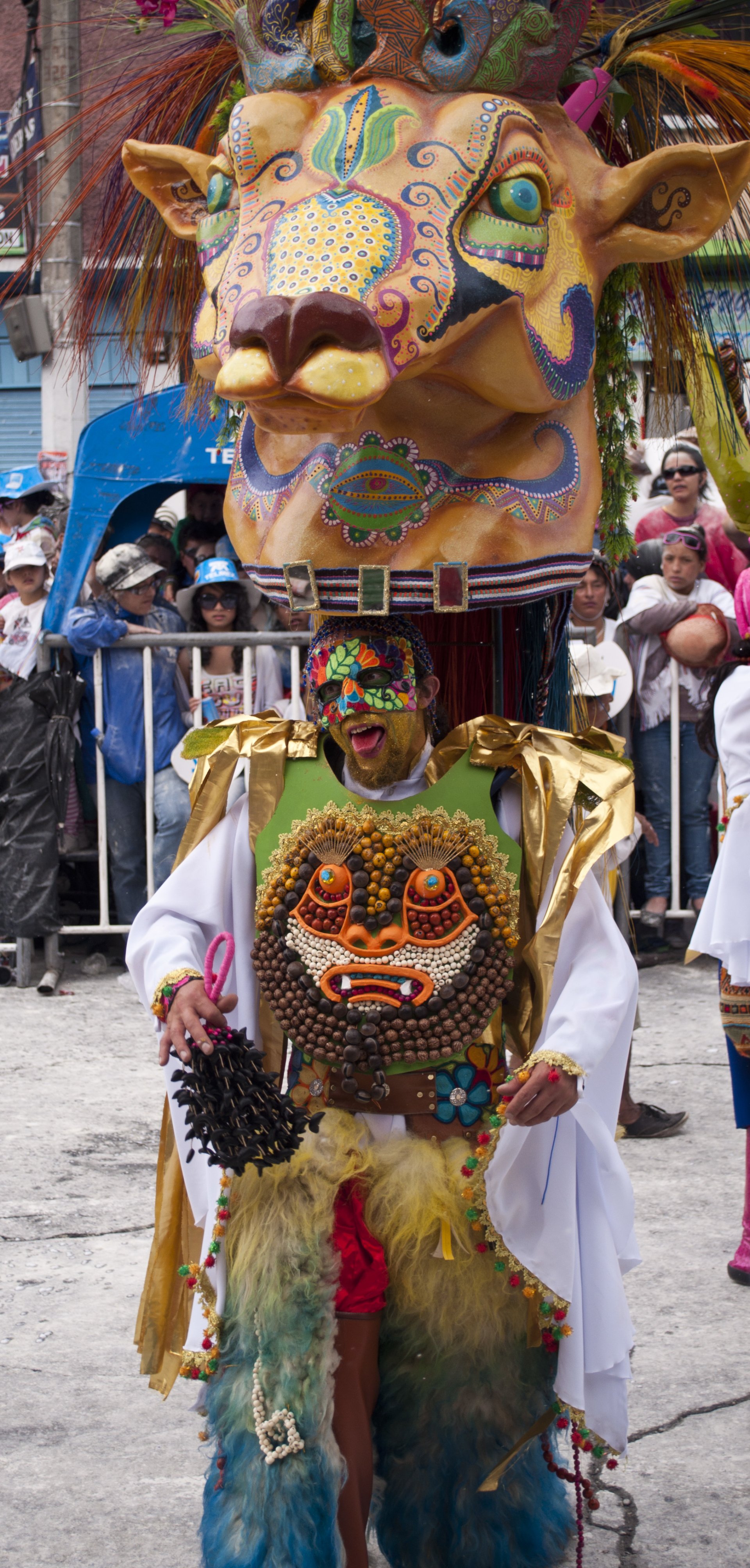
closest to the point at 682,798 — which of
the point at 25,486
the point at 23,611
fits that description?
the point at 23,611

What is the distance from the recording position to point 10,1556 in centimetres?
316

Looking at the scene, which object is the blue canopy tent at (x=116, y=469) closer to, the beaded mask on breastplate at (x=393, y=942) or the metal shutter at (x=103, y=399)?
the beaded mask on breastplate at (x=393, y=942)

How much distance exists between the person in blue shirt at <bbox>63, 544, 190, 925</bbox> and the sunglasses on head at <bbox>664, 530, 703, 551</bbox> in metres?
2.35

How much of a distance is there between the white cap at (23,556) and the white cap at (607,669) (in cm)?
251

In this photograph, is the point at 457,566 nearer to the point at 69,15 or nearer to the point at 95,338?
the point at 95,338

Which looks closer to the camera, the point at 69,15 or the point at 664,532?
the point at 664,532

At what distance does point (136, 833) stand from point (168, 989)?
189 inches

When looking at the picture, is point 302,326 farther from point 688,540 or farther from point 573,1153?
point 688,540

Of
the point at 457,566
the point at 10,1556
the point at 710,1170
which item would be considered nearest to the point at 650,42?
the point at 457,566

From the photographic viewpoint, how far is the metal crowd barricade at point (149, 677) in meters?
7.35

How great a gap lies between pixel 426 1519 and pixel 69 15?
8136 mm

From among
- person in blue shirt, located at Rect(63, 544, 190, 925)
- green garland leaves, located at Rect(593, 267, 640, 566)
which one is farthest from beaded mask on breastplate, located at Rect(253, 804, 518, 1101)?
person in blue shirt, located at Rect(63, 544, 190, 925)

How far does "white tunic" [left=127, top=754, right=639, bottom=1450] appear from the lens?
278 centimetres

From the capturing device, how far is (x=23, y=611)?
24.7ft
